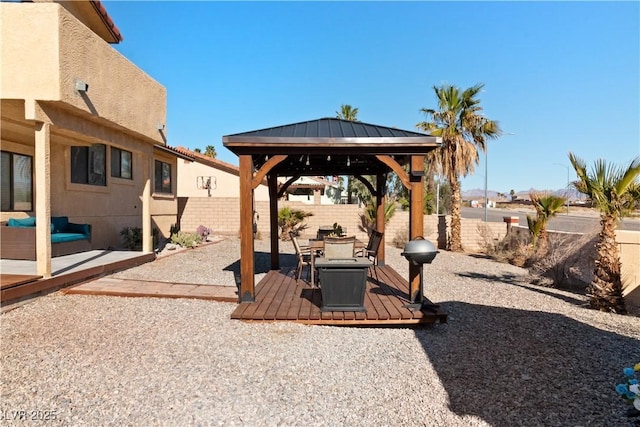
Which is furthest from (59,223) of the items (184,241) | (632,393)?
(632,393)

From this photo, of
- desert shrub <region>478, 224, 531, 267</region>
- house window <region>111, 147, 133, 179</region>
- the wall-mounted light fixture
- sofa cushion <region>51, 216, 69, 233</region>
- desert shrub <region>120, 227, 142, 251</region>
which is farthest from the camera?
desert shrub <region>478, 224, 531, 267</region>

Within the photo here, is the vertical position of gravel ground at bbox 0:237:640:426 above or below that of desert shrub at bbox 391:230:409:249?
below

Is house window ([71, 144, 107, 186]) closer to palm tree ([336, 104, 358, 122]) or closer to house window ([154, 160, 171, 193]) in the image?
house window ([154, 160, 171, 193])

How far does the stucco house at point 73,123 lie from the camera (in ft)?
21.3

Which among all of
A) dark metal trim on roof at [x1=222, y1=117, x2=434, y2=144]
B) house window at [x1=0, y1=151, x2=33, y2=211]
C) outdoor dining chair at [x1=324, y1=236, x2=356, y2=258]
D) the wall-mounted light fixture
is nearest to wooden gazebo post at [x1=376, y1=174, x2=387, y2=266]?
outdoor dining chair at [x1=324, y1=236, x2=356, y2=258]

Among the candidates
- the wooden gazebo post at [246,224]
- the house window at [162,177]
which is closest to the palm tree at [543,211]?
the wooden gazebo post at [246,224]

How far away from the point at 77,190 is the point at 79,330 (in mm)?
6566

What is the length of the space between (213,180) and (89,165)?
14523 millimetres

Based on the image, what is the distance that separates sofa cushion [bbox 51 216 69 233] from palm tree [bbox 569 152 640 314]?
36.8 feet

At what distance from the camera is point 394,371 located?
4094mm

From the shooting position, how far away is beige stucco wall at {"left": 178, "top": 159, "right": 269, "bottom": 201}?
2527 centimetres

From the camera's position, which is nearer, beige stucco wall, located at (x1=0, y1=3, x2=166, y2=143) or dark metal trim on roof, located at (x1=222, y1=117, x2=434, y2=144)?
dark metal trim on roof, located at (x1=222, y1=117, x2=434, y2=144)

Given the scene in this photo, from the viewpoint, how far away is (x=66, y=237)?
8969mm

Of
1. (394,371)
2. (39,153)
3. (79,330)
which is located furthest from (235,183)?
(394,371)
